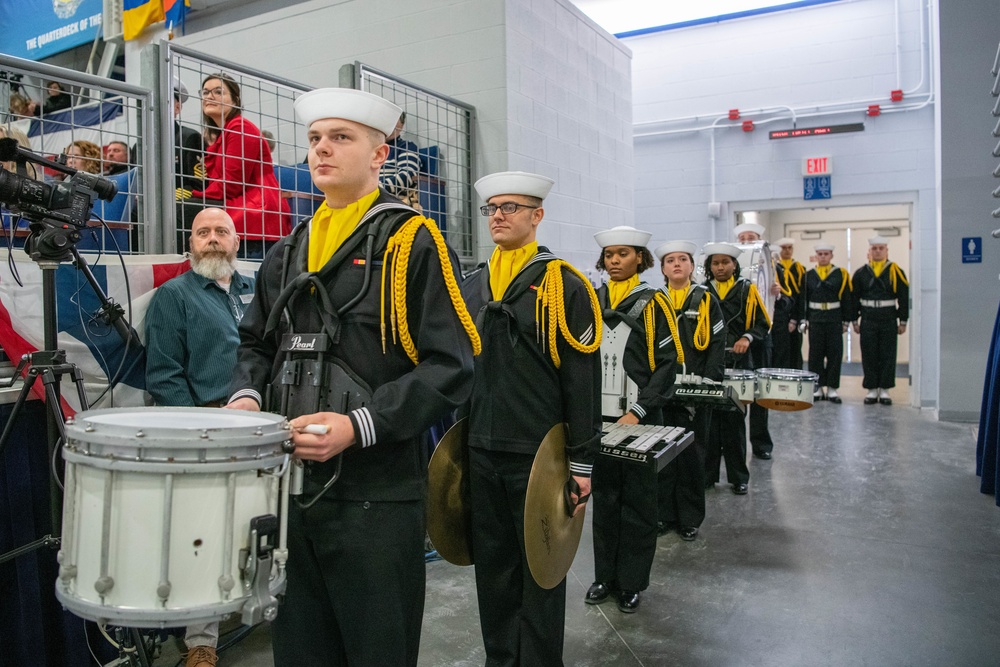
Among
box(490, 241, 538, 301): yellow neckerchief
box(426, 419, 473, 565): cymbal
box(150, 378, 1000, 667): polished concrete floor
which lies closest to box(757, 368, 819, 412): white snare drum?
box(150, 378, 1000, 667): polished concrete floor

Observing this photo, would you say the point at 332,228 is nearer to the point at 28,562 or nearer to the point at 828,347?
the point at 28,562

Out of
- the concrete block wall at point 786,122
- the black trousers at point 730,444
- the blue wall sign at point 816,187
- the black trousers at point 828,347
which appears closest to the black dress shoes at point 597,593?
the black trousers at point 730,444

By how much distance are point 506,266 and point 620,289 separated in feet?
3.74

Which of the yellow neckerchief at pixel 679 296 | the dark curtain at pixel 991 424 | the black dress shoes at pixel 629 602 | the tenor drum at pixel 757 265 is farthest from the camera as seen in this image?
the tenor drum at pixel 757 265

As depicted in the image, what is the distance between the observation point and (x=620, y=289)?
11.8 ft

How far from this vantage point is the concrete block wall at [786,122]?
334 inches

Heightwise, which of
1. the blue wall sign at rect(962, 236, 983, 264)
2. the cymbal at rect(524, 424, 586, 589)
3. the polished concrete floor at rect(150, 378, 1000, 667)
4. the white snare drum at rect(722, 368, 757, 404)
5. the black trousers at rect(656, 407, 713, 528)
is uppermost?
the blue wall sign at rect(962, 236, 983, 264)

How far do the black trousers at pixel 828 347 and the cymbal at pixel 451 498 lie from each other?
725cm

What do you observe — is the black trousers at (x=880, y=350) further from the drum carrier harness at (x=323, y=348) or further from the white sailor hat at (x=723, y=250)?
the drum carrier harness at (x=323, y=348)

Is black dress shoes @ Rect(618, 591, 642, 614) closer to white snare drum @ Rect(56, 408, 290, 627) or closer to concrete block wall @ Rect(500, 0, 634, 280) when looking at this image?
white snare drum @ Rect(56, 408, 290, 627)

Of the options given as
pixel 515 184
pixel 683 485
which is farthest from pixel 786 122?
pixel 515 184

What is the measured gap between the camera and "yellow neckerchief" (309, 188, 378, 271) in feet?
5.68

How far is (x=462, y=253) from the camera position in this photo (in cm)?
530

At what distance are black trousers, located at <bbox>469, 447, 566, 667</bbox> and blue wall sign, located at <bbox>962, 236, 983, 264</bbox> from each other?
6.16m
